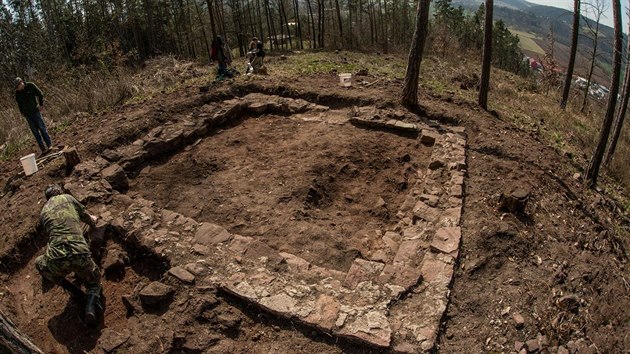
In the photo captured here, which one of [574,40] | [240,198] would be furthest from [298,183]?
[574,40]

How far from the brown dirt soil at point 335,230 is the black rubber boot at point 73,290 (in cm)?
13

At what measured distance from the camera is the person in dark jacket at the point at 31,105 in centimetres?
730

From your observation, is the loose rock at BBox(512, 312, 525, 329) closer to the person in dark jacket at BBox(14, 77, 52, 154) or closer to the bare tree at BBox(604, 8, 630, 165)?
the bare tree at BBox(604, 8, 630, 165)

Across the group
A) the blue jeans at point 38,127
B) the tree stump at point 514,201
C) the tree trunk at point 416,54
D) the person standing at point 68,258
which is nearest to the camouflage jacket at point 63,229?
the person standing at point 68,258

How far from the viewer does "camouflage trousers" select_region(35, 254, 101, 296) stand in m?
4.15

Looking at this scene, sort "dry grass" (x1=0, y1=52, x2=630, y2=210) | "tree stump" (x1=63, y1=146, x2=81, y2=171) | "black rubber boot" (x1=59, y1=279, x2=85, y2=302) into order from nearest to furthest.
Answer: "black rubber boot" (x1=59, y1=279, x2=85, y2=302)
"tree stump" (x1=63, y1=146, x2=81, y2=171)
"dry grass" (x1=0, y1=52, x2=630, y2=210)

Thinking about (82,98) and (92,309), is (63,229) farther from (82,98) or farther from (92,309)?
(82,98)

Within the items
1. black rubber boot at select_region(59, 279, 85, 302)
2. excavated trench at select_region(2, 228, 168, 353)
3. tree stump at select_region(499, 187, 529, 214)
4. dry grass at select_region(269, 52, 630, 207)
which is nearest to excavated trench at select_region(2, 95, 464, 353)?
excavated trench at select_region(2, 228, 168, 353)

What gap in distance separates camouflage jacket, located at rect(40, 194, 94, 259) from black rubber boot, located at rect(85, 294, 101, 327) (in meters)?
0.49

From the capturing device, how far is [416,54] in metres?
8.52

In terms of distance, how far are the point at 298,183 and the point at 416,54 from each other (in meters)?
4.24

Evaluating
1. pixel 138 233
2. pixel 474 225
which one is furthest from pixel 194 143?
pixel 474 225

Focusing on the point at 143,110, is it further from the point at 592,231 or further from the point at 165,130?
the point at 592,231

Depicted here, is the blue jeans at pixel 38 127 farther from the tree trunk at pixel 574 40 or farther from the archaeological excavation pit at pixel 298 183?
the tree trunk at pixel 574 40
